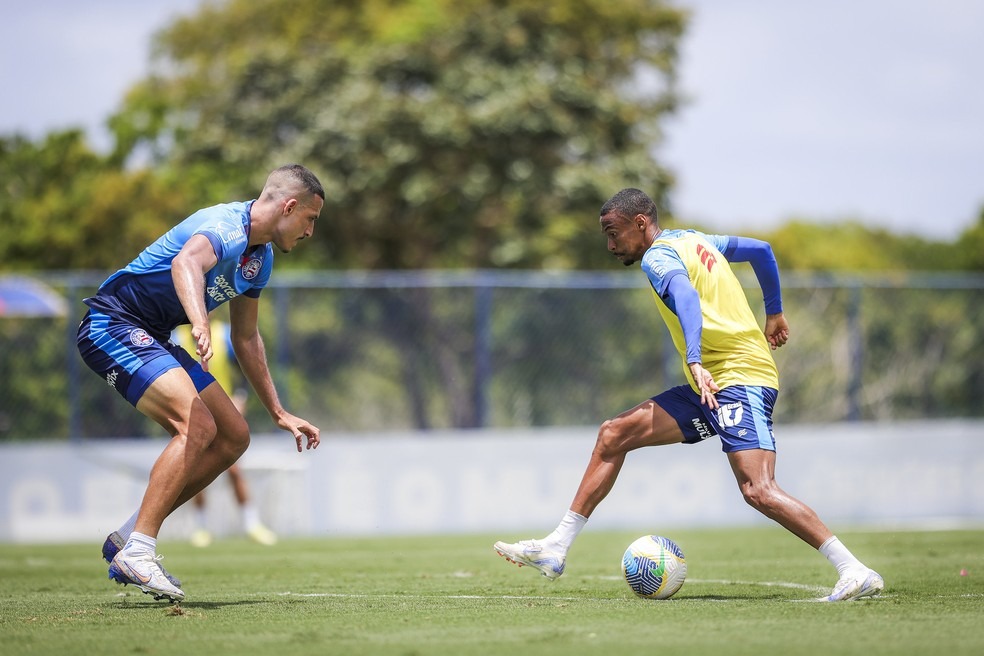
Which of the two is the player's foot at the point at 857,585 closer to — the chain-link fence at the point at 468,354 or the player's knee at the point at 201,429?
the player's knee at the point at 201,429

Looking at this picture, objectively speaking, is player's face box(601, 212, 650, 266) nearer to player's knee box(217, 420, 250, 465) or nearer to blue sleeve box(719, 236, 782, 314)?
blue sleeve box(719, 236, 782, 314)

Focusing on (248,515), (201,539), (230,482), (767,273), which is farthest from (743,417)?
(230,482)

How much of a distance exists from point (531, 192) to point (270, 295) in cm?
1133

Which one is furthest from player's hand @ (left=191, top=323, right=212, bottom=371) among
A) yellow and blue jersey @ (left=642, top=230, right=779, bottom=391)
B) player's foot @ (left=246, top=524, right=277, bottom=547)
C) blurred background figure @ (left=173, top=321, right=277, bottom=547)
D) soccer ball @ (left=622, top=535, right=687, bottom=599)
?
player's foot @ (left=246, top=524, right=277, bottom=547)

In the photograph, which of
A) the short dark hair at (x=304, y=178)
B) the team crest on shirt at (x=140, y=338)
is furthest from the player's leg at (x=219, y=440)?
the short dark hair at (x=304, y=178)

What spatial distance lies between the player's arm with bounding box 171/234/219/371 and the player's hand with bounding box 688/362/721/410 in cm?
238

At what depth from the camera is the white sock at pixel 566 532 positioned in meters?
7.24

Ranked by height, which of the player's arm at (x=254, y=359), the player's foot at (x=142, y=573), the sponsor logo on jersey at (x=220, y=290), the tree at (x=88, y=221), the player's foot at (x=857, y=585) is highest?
the tree at (x=88, y=221)

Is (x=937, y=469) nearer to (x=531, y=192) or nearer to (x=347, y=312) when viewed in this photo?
(x=347, y=312)

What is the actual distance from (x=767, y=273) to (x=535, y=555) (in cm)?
206

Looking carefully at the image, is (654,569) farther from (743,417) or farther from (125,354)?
(125,354)

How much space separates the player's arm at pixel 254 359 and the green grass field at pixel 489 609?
3.05ft

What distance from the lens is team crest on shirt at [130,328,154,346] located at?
6719mm

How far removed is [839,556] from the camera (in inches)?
255
